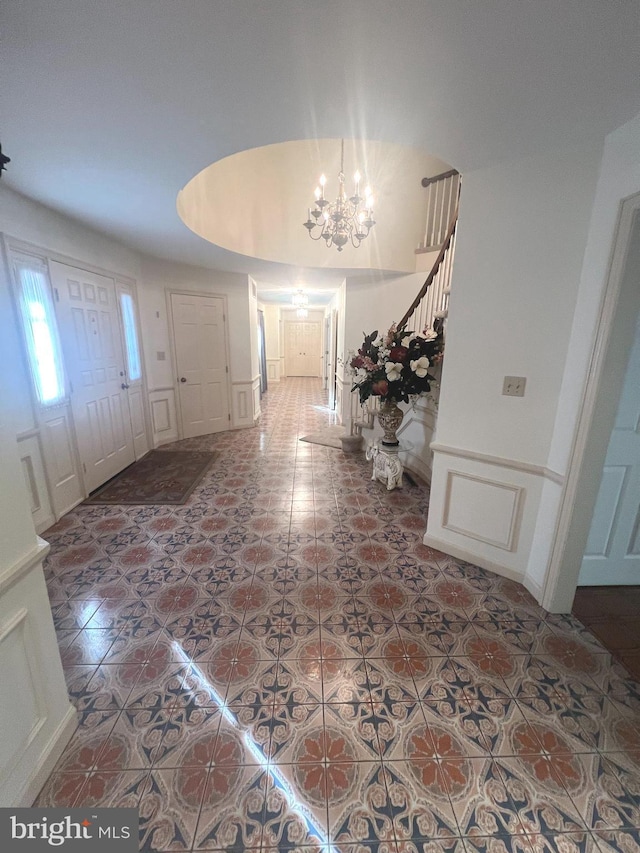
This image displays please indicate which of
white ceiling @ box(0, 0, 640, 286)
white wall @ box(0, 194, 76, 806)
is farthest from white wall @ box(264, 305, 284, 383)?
white wall @ box(0, 194, 76, 806)

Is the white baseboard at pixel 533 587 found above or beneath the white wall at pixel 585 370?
beneath

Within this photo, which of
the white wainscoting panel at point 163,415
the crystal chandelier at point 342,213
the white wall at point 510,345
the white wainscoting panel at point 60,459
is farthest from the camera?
the white wainscoting panel at point 163,415

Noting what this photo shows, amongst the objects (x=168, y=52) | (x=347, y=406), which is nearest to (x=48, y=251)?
(x=168, y=52)

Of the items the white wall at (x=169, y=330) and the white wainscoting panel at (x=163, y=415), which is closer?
the white wall at (x=169, y=330)

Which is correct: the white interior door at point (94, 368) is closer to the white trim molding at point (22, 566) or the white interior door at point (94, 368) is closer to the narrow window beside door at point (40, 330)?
the narrow window beside door at point (40, 330)

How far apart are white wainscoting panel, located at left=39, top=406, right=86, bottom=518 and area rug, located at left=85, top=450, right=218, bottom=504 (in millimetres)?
196

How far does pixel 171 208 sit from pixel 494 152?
2.22 meters

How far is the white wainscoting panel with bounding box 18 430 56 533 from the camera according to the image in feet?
8.27

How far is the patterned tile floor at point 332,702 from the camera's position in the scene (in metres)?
1.09

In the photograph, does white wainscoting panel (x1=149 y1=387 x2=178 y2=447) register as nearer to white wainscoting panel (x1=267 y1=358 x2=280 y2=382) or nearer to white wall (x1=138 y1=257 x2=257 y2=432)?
white wall (x1=138 y1=257 x2=257 y2=432)

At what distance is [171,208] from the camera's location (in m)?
Result: 2.63

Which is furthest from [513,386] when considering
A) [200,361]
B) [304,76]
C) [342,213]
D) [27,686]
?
[200,361]

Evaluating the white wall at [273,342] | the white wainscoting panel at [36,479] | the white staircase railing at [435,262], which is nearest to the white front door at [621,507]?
the white staircase railing at [435,262]

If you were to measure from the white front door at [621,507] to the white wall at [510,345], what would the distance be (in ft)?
0.93
